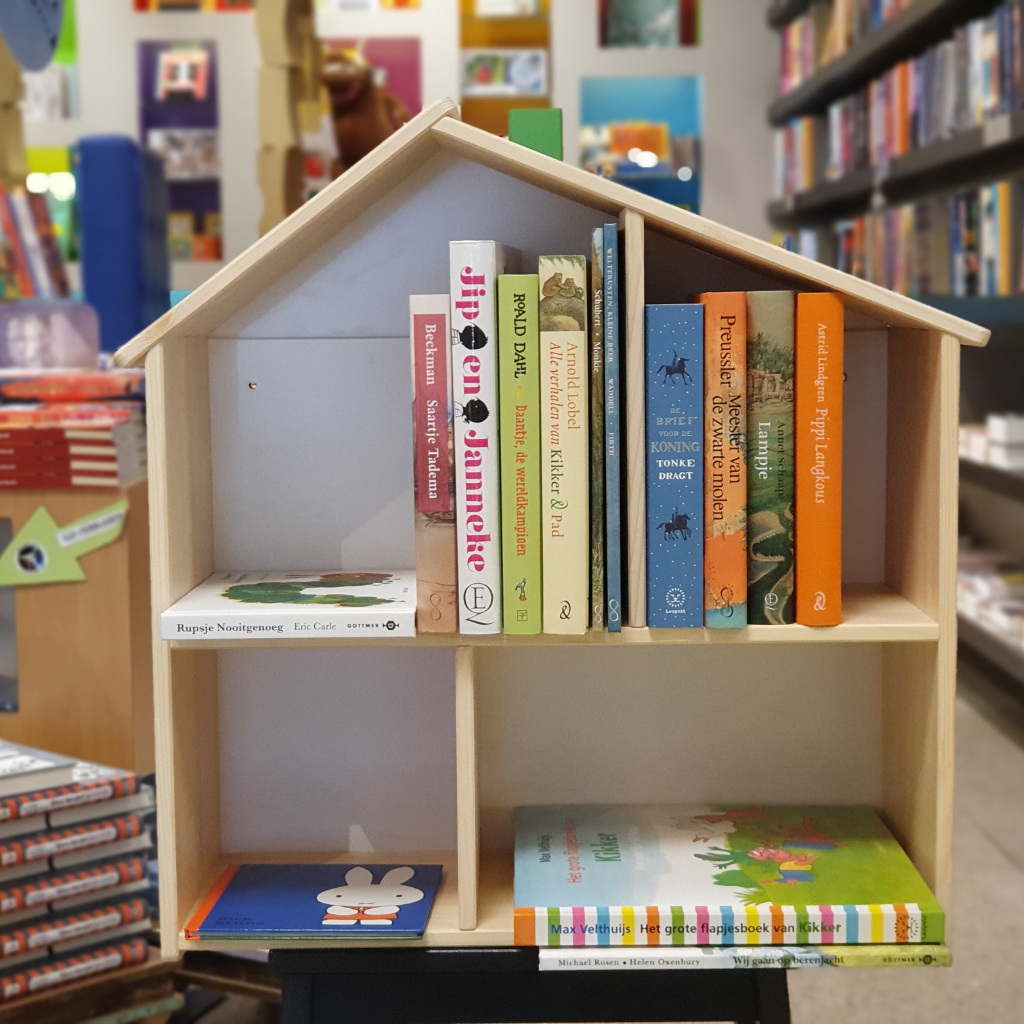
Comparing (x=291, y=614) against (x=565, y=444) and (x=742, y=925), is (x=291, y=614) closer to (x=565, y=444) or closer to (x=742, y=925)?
(x=565, y=444)

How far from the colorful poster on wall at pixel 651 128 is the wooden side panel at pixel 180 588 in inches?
194

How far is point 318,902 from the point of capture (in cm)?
108

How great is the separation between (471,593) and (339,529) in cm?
25

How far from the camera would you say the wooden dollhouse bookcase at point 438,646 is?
1024mm

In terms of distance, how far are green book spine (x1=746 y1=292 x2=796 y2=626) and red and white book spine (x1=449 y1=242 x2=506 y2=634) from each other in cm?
20

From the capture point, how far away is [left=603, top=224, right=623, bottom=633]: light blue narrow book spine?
3.13ft

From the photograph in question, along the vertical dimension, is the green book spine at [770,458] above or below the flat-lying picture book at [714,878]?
above

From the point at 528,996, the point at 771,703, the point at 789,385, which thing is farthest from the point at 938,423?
the point at 528,996

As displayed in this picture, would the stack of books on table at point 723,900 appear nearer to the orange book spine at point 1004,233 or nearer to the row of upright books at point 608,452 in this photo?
the row of upright books at point 608,452

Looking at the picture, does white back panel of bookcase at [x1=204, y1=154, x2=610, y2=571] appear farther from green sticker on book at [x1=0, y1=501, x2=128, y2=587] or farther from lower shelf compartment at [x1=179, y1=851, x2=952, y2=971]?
green sticker on book at [x1=0, y1=501, x2=128, y2=587]

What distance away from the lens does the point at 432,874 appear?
3.74ft

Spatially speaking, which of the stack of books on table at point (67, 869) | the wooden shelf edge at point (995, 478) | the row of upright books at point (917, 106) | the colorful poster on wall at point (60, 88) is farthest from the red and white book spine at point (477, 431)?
the colorful poster on wall at point (60, 88)

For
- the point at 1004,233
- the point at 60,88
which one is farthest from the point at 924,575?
the point at 60,88

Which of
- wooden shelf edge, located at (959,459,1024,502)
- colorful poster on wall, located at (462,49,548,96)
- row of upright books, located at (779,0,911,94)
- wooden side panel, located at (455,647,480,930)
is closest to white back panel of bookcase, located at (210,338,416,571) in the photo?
wooden side panel, located at (455,647,480,930)
